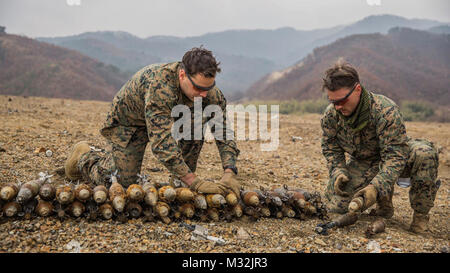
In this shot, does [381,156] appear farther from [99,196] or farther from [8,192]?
[8,192]

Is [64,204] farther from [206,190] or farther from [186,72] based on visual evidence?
[186,72]

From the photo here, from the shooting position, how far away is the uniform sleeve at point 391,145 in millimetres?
3031

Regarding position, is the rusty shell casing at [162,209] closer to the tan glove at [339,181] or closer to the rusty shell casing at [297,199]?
the rusty shell casing at [297,199]

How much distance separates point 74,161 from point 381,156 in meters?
3.30

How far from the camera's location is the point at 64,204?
2711 millimetres

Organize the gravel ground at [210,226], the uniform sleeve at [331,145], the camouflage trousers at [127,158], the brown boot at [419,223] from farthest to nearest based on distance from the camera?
the camouflage trousers at [127,158]
the uniform sleeve at [331,145]
the brown boot at [419,223]
the gravel ground at [210,226]

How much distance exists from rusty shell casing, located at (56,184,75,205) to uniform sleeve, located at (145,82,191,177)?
27.8 inches

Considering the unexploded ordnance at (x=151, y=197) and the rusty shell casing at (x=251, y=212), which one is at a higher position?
the unexploded ordnance at (x=151, y=197)

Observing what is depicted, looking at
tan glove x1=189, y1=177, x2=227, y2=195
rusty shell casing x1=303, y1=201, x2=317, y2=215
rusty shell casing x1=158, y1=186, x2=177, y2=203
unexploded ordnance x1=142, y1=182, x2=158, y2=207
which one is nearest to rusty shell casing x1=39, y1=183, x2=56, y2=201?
unexploded ordnance x1=142, y1=182, x2=158, y2=207

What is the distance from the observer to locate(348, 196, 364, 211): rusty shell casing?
280 centimetres

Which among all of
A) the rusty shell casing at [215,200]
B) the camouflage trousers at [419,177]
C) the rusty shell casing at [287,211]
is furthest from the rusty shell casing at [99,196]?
the camouflage trousers at [419,177]

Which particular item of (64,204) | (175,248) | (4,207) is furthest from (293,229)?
(4,207)

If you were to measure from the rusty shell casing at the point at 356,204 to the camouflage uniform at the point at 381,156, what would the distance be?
0.21 metres

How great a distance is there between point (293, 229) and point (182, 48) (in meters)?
60.4
